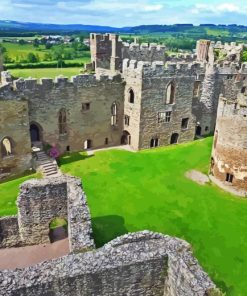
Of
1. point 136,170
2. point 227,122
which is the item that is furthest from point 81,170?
point 227,122

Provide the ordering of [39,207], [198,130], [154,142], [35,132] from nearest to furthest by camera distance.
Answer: [39,207] → [35,132] → [154,142] → [198,130]

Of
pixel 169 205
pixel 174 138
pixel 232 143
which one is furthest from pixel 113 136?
pixel 232 143

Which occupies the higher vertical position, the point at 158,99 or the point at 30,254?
the point at 158,99

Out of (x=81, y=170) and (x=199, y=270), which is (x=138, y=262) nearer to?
(x=199, y=270)

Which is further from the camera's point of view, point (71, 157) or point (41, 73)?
point (41, 73)

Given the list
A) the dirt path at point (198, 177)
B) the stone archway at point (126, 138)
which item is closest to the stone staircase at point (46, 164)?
the stone archway at point (126, 138)

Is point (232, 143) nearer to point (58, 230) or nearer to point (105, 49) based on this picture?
point (58, 230)
